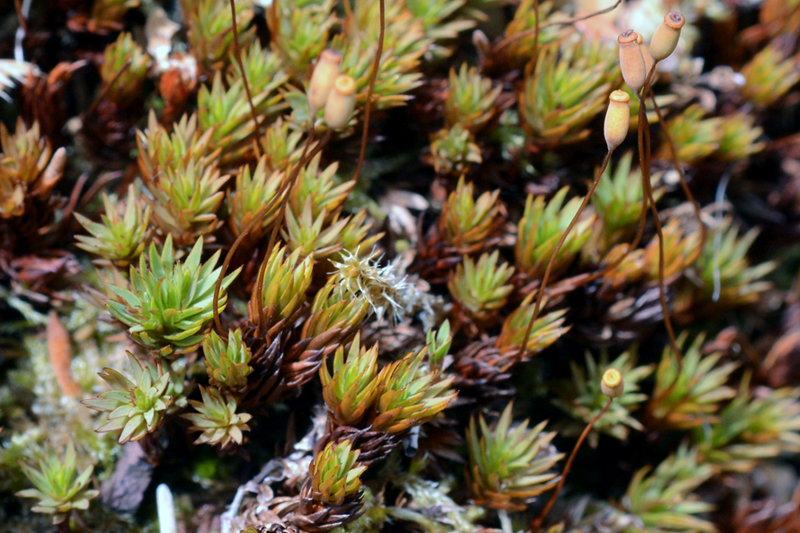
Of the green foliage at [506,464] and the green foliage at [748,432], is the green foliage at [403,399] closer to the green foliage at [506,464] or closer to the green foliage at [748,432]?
the green foliage at [506,464]

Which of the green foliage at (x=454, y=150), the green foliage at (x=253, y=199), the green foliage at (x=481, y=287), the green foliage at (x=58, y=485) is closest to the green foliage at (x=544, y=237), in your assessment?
the green foliage at (x=481, y=287)

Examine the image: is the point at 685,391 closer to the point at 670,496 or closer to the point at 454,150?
the point at 670,496

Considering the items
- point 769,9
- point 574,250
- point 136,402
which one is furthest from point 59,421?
point 769,9

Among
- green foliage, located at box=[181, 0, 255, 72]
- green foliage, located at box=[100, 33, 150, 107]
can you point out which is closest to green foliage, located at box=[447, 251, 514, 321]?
green foliage, located at box=[181, 0, 255, 72]

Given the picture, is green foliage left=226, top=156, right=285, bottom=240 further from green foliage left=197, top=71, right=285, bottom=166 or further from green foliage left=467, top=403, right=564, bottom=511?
green foliage left=467, top=403, right=564, bottom=511

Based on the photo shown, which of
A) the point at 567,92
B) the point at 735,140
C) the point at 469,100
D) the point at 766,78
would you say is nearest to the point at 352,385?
the point at 469,100
